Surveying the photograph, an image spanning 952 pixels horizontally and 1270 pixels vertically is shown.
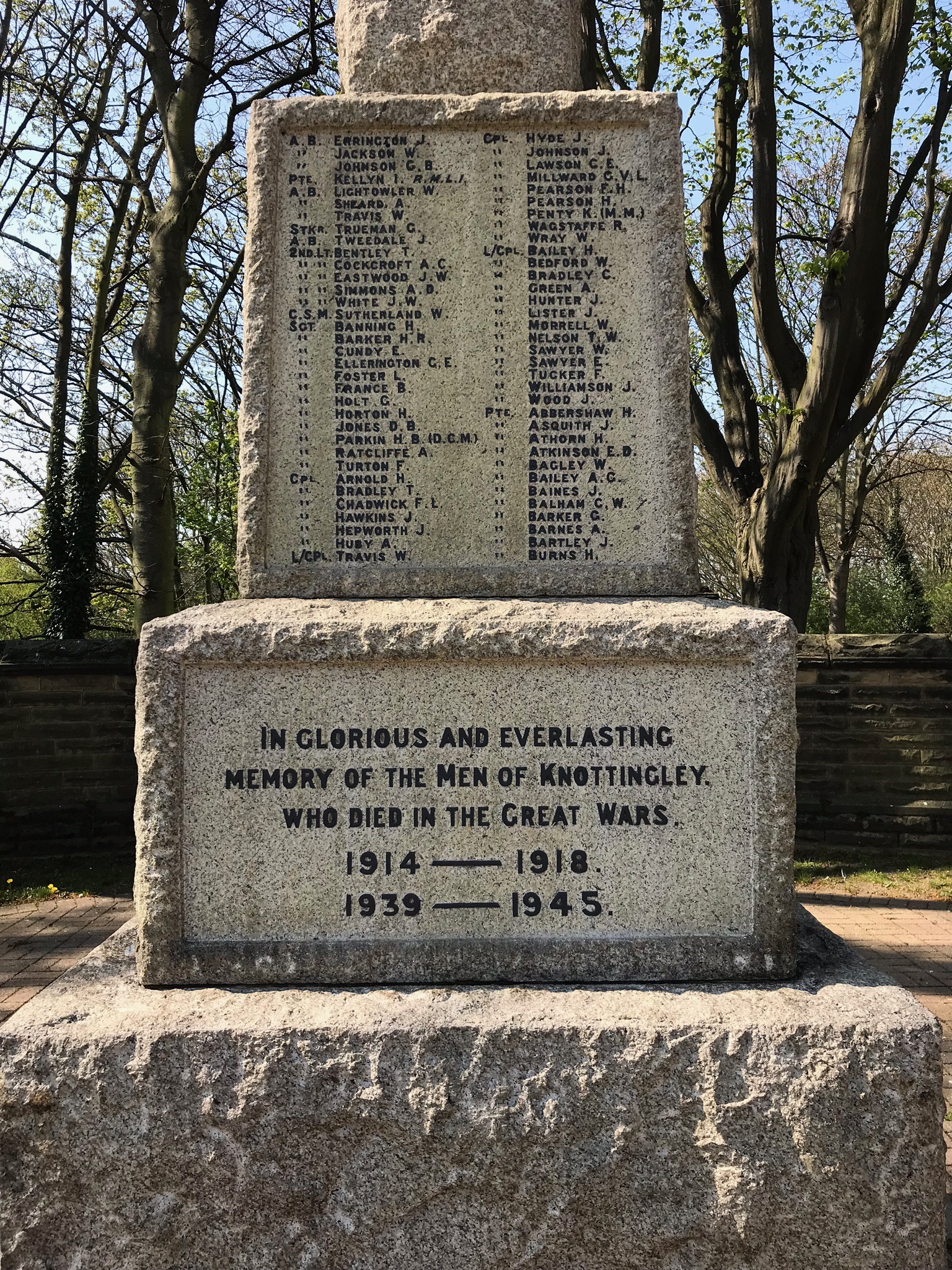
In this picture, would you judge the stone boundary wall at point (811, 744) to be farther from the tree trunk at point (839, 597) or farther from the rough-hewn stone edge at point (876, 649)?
the tree trunk at point (839, 597)

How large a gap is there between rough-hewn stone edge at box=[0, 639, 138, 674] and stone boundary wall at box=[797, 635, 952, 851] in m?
5.72

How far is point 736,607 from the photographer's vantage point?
245 centimetres

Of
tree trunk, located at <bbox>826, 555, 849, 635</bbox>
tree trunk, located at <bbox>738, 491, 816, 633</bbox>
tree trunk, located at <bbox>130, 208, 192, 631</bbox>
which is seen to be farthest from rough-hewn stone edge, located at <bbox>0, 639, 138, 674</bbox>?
tree trunk, located at <bbox>826, 555, 849, 635</bbox>

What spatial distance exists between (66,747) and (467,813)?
665 cm

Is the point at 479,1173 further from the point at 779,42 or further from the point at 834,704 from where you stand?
the point at 779,42

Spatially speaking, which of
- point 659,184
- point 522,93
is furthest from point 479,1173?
point 522,93

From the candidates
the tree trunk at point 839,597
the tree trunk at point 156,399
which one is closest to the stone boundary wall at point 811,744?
the tree trunk at point 156,399

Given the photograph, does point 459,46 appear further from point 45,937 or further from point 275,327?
point 45,937

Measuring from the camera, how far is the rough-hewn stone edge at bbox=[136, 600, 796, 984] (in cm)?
233

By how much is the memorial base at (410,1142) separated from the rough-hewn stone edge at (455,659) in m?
→ 0.24

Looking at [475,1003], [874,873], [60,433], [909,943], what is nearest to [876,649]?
[874,873]

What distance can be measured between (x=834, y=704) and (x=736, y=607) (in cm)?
639

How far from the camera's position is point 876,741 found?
26.9 ft

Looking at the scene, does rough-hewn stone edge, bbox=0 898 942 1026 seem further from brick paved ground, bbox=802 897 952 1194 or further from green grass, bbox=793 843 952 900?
green grass, bbox=793 843 952 900
